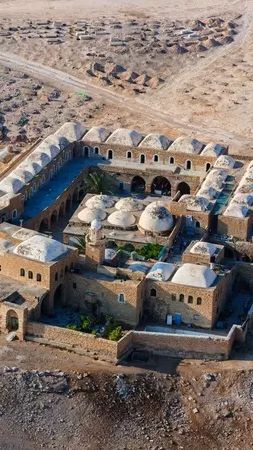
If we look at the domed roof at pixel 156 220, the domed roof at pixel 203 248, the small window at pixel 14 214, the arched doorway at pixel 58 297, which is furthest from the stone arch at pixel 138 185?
the arched doorway at pixel 58 297

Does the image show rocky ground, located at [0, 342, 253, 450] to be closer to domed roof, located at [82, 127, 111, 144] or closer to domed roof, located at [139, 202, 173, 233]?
domed roof, located at [139, 202, 173, 233]

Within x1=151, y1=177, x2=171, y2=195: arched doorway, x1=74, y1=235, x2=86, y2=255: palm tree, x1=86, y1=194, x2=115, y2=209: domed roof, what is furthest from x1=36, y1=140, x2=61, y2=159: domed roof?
x1=74, y1=235, x2=86, y2=255: palm tree

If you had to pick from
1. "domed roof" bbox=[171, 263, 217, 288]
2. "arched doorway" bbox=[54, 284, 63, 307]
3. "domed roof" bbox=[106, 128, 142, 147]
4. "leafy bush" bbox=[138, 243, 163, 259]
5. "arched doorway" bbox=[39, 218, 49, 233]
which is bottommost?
"arched doorway" bbox=[54, 284, 63, 307]

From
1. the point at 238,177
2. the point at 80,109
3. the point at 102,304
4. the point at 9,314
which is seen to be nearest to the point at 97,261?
the point at 102,304

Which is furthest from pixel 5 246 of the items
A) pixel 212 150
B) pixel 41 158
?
pixel 212 150

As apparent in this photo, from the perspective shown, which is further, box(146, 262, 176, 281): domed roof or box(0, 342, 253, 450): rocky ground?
box(146, 262, 176, 281): domed roof

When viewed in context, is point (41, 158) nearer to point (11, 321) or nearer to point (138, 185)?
point (138, 185)
